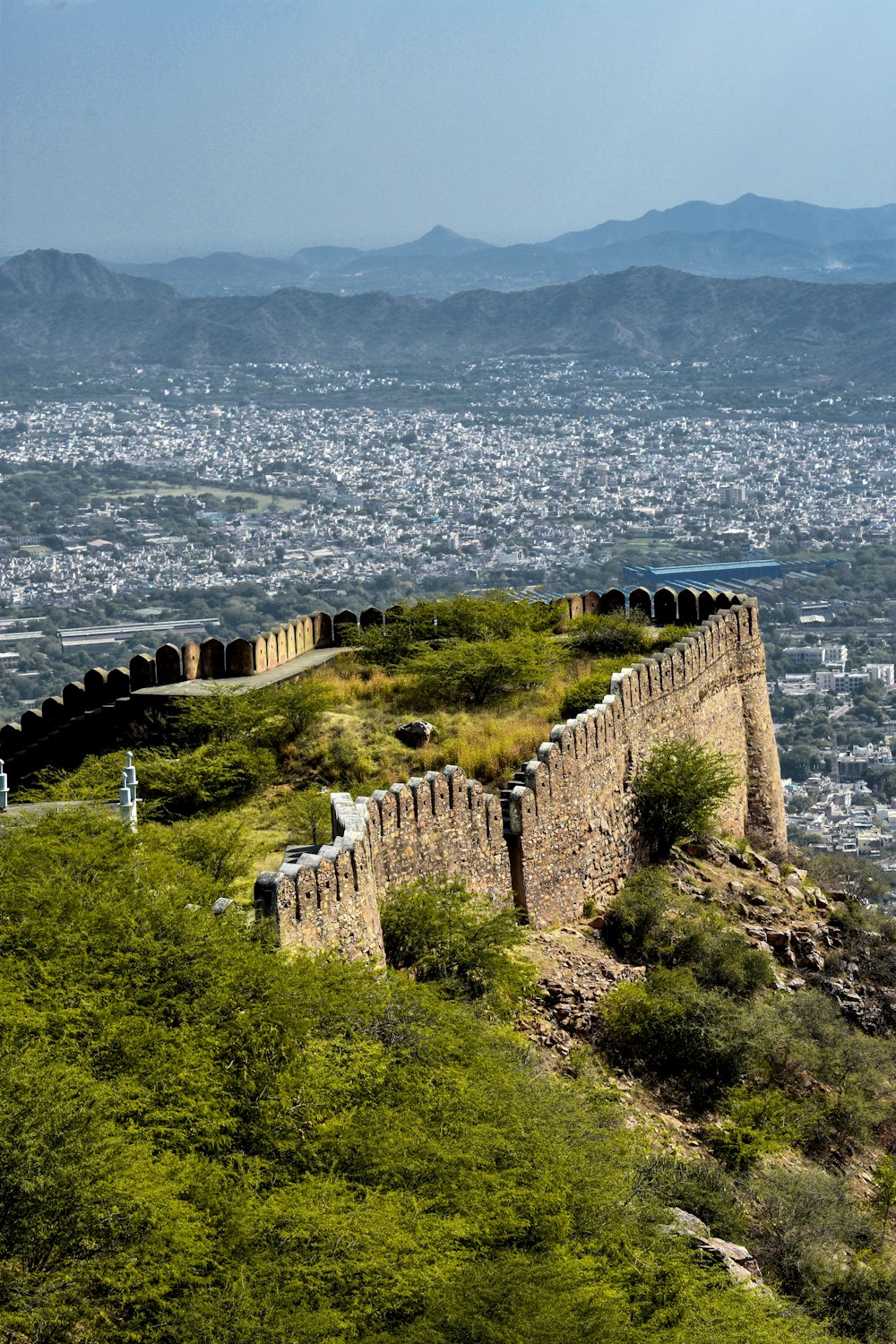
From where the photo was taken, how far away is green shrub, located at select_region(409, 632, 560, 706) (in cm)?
2478

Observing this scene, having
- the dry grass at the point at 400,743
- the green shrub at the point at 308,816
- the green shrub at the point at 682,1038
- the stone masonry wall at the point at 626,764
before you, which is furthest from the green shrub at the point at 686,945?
the green shrub at the point at 308,816

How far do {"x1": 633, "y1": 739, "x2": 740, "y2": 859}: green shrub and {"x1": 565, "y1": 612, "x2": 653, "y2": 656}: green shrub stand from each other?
3387 millimetres

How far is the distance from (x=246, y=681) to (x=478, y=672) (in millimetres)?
3221

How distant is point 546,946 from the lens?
19.6 meters

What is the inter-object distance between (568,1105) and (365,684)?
11.3m

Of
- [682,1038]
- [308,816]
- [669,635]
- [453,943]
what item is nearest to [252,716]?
[308,816]

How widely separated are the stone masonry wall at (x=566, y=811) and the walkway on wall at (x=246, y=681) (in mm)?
4751

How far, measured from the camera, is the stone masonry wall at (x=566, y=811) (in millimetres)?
15836

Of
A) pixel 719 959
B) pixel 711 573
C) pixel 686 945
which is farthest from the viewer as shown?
pixel 711 573

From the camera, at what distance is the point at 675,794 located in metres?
23.1

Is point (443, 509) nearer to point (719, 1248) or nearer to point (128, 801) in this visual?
point (128, 801)

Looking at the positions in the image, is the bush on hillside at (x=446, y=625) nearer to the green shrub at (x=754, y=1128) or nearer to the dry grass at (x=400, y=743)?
the dry grass at (x=400, y=743)

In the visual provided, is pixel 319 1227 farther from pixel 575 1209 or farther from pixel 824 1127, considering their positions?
pixel 824 1127

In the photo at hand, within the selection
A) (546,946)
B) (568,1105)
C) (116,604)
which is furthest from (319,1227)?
(116,604)
